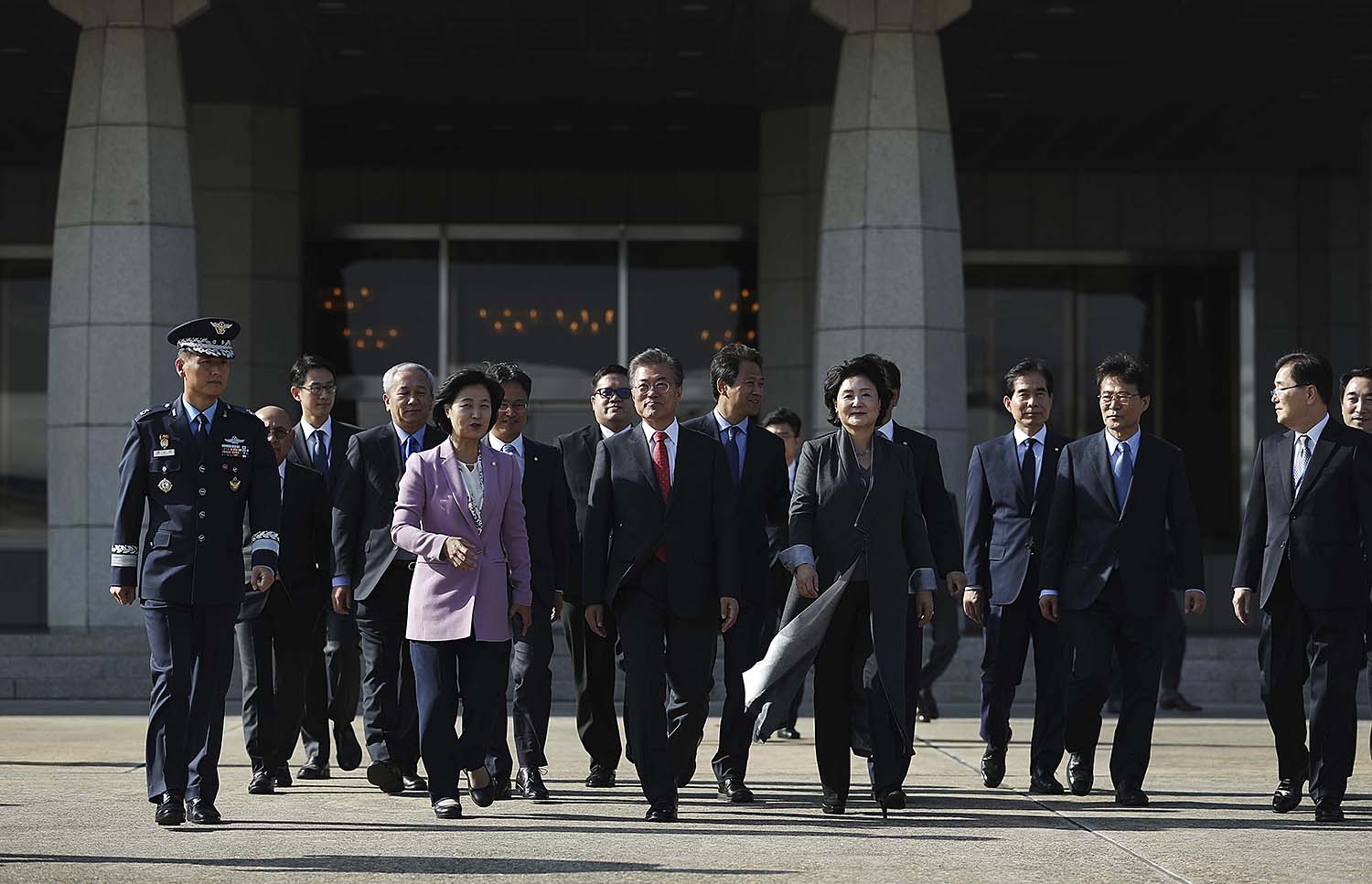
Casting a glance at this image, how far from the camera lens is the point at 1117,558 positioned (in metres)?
8.84

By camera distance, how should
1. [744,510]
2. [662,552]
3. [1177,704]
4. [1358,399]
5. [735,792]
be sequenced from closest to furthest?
[662,552] < [735,792] < [744,510] < [1358,399] < [1177,704]

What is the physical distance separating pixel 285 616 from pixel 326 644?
1.31ft

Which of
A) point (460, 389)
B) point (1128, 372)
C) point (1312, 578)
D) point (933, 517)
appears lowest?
point (1312, 578)

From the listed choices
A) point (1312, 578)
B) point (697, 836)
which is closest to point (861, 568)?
point (697, 836)

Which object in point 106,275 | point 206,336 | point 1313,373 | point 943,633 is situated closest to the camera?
point 206,336

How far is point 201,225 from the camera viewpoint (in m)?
21.5

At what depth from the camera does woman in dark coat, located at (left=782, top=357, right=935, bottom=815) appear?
8.23 metres

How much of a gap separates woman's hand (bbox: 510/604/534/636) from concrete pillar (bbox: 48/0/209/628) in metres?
9.12

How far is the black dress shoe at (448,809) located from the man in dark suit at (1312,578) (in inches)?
132

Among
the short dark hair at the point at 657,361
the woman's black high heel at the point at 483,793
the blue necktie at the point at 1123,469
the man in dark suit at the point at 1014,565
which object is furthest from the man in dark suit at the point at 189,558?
the blue necktie at the point at 1123,469

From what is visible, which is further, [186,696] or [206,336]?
[206,336]

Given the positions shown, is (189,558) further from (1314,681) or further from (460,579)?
(1314,681)

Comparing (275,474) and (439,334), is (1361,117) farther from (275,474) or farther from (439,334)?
(275,474)

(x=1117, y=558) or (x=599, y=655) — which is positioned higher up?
(x=1117, y=558)
